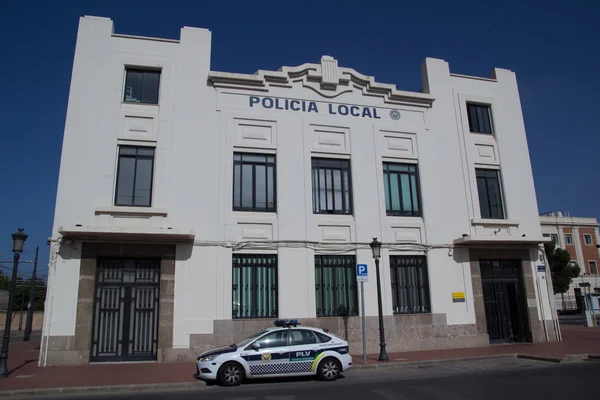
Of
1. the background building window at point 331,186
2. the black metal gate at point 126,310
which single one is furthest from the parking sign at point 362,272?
the black metal gate at point 126,310

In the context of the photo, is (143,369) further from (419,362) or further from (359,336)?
(419,362)

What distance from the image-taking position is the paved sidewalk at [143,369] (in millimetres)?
10664

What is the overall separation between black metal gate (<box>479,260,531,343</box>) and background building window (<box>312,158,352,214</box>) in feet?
20.2

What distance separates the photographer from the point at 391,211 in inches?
695

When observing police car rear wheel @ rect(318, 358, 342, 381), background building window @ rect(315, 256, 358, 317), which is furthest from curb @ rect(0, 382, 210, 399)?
background building window @ rect(315, 256, 358, 317)

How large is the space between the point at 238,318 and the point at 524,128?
48.7 ft

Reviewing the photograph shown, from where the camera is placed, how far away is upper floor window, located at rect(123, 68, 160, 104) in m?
16.4

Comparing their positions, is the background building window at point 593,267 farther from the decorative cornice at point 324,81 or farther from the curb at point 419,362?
the curb at point 419,362

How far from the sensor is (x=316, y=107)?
58.2 feet

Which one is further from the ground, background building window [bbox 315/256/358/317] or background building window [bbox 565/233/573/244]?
background building window [bbox 565/233/573/244]

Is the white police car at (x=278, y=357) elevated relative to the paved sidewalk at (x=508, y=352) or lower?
elevated

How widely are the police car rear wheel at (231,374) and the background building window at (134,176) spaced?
697 centimetres

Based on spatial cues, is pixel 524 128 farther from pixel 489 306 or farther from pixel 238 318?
pixel 238 318

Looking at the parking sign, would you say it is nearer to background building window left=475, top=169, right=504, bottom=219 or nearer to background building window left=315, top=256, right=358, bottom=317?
background building window left=315, top=256, right=358, bottom=317
